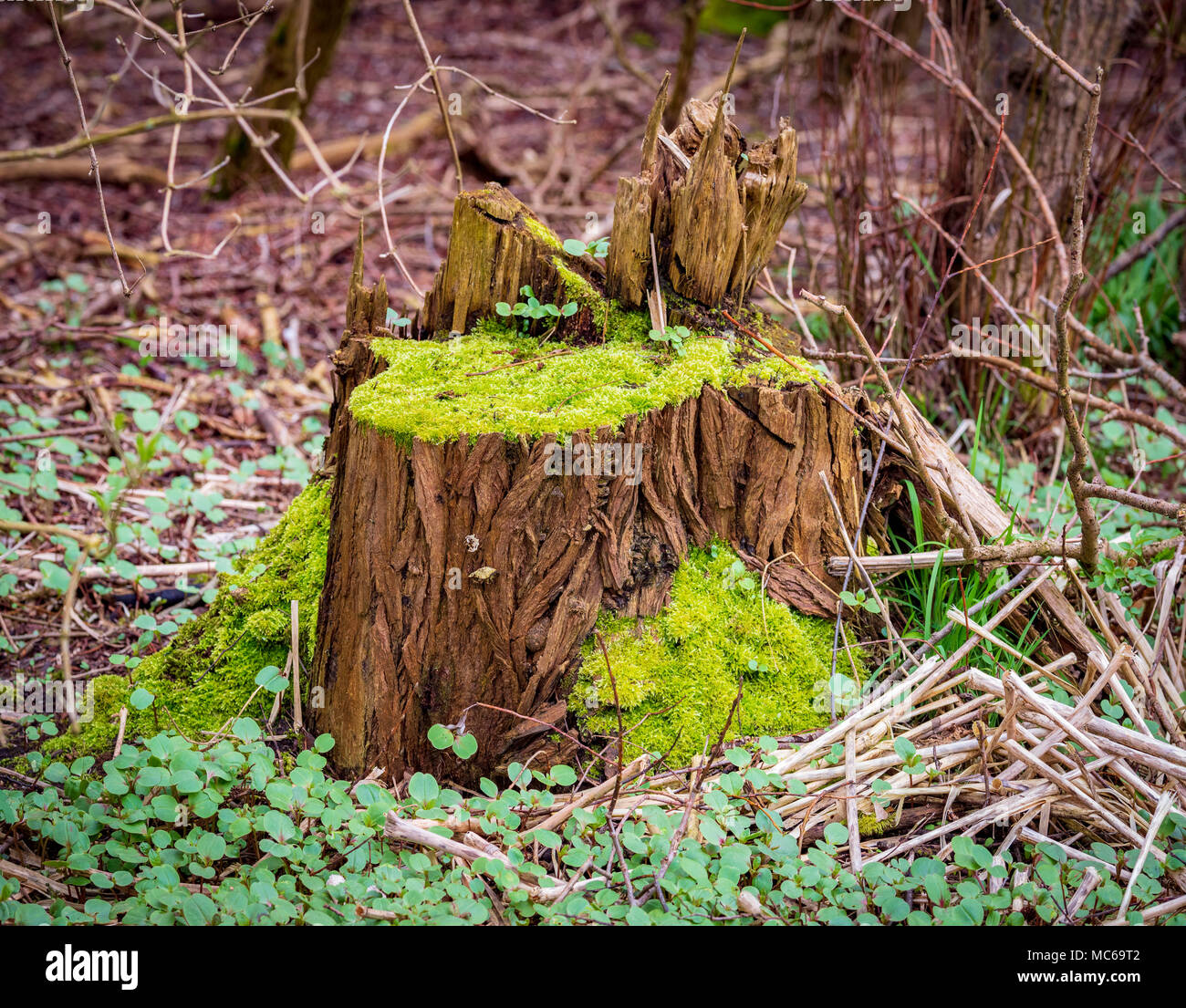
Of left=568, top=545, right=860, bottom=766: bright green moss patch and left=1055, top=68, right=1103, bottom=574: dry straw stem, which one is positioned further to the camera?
left=568, top=545, right=860, bottom=766: bright green moss patch

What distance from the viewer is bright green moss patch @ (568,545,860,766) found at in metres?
2.46

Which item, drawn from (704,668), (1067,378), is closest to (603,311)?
(704,668)

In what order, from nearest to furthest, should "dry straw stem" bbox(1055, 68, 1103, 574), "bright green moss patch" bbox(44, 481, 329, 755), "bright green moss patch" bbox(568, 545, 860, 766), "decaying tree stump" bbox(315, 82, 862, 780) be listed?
"dry straw stem" bbox(1055, 68, 1103, 574) → "decaying tree stump" bbox(315, 82, 862, 780) → "bright green moss patch" bbox(568, 545, 860, 766) → "bright green moss patch" bbox(44, 481, 329, 755)

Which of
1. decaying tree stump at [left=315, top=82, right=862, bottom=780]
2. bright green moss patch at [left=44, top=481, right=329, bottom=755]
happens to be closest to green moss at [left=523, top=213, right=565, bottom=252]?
decaying tree stump at [left=315, top=82, right=862, bottom=780]

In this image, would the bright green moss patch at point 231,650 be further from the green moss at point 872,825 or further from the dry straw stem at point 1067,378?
the dry straw stem at point 1067,378

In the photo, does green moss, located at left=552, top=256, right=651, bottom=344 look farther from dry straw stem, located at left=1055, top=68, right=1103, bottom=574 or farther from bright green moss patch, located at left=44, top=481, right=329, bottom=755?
dry straw stem, located at left=1055, top=68, right=1103, bottom=574

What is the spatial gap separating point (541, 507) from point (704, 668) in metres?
0.65

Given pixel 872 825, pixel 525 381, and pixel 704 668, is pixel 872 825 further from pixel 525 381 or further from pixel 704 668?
pixel 525 381

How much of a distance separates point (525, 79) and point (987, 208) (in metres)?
6.87

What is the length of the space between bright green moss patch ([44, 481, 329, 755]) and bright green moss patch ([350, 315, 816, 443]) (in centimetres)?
55

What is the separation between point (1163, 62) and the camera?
4.09m

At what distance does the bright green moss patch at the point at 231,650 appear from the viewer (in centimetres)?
264

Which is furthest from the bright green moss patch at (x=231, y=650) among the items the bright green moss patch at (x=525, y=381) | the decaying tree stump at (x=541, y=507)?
the bright green moss patch at (x=525, y=381)

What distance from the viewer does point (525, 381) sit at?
251cm
